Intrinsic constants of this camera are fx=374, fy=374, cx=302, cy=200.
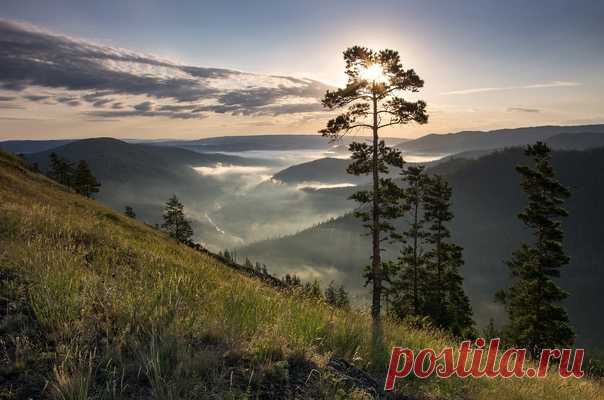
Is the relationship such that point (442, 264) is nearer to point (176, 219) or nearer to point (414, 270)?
point (414, 270)

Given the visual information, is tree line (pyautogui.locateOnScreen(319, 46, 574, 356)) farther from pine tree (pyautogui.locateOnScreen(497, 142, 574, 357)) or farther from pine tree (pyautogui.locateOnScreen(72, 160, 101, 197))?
pine tree (pyautogui.locateOnScreen(72, 160, 101, 197))

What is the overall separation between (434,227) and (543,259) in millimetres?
11070

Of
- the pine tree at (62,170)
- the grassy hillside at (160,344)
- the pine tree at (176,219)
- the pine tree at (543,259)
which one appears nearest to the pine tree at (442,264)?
the pine tree at (543,259)

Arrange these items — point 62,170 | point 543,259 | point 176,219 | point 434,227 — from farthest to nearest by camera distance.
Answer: point 62,170 → point 176,219 → point 434,227 → point 543,259

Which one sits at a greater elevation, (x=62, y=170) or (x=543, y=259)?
(x=62, y=170)

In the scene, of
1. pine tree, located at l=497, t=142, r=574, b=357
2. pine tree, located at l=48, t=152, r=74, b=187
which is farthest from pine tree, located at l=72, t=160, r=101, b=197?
pine tree, located at l=497, t=142, r=574, b=357

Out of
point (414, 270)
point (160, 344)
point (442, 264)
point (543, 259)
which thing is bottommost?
point (414, 270)

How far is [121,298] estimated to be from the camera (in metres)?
4.48

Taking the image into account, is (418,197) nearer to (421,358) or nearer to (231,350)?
(421,358)

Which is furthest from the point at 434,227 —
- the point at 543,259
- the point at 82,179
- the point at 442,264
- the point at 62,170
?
the point at 62,170

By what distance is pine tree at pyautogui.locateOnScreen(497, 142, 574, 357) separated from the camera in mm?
26812

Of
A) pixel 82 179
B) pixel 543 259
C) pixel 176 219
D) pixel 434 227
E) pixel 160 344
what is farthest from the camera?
pixel 176 219

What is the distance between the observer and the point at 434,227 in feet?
123

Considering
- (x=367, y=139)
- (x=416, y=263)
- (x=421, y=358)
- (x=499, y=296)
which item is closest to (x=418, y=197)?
(x=416, y=263)
